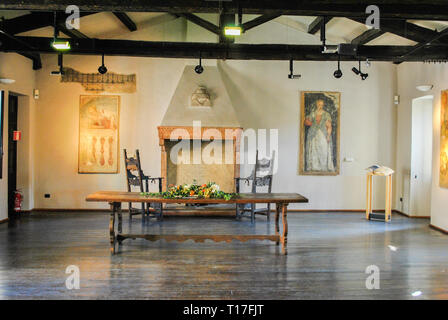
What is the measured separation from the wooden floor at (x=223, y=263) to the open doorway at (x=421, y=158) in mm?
1305

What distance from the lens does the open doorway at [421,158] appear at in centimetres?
873

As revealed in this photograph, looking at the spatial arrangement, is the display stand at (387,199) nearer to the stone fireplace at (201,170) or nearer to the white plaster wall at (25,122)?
the stone fireplace at (201,170)

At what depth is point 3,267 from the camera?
15.3 feet

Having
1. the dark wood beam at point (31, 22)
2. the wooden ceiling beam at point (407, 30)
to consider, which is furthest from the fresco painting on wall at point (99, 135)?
the wooden ceiling beam at point (407, 30)

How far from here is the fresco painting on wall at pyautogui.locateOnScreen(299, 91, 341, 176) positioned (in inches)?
365

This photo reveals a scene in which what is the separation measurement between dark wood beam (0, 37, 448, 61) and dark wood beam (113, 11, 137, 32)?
3.83ft

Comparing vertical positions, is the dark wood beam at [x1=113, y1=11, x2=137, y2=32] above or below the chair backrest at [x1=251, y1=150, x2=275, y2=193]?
above

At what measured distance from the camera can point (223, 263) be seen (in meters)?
4.92

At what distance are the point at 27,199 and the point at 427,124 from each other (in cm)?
956

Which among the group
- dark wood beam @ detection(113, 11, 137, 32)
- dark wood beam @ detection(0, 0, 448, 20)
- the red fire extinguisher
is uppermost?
dark wood beam @ detection(113, 11, 137, 32)

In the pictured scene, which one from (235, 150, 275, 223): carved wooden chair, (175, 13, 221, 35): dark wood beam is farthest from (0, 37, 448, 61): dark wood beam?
(235, 150, 275, 223): carved wooden chair

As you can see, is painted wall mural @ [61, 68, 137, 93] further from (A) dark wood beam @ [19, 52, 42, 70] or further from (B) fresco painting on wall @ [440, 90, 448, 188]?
(B) fresco painting on wall @ [440, 90, 448, 188]
